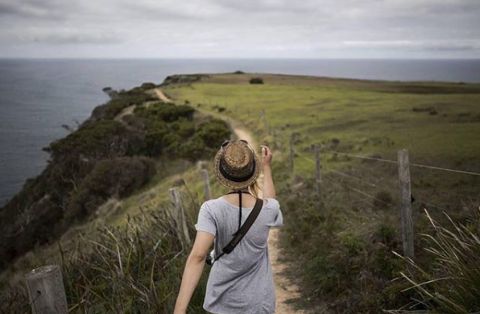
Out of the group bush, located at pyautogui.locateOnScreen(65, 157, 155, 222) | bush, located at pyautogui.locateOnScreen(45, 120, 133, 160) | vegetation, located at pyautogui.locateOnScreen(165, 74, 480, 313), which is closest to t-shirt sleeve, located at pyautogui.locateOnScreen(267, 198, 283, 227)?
vegetation, located at pyautogui.locateOnScreen(165, 74, 480, 313)

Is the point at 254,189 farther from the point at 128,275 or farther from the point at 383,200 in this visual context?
the point at 383,200

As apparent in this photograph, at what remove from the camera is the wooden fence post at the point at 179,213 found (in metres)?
7.21

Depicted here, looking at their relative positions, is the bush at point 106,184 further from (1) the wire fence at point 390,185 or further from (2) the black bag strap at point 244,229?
(2) the black bag strap at point 244,229

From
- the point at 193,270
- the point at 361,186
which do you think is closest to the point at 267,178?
the point at 193,270

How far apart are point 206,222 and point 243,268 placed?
0.46 metres

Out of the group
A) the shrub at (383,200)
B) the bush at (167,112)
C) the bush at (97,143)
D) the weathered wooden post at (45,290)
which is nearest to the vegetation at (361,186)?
the shrub at (383,200)

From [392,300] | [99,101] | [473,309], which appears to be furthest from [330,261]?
[99,101]

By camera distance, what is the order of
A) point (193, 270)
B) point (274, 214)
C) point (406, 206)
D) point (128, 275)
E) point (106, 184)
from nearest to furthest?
point (193, 270), point (274, 214), point (128, 275), point (406, 206), point (106, 184)

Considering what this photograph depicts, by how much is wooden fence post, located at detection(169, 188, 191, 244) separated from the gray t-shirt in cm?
424

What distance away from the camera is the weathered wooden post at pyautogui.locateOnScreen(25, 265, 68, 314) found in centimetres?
300

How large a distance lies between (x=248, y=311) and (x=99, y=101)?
8540cm

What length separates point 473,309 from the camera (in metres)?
3.58

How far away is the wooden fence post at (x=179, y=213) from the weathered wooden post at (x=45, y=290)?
13.6 feet

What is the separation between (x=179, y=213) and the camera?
290 inches
